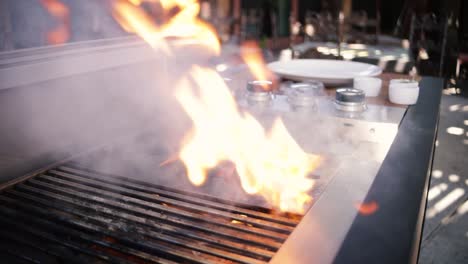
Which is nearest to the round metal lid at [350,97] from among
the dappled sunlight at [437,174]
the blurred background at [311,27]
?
the blurred background at [311,27]

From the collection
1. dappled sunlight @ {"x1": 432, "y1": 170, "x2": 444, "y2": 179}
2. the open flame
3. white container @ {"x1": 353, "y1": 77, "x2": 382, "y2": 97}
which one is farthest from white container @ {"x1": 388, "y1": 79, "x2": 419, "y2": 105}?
dappled sunlight @ {"x1": 432, "y1": 170, "x2": 444, "y2": 179}

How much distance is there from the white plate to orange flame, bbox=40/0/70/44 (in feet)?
3.49

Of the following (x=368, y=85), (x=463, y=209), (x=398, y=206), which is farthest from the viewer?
(x=463, y=209)

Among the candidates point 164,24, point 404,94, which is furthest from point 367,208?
point 164,24

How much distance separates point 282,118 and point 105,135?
837mm

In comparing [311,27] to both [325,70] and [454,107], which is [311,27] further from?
[325,70]

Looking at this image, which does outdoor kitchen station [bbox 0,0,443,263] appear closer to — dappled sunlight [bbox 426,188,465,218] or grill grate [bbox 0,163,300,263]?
grill grate [bbox 0,163,300,263]

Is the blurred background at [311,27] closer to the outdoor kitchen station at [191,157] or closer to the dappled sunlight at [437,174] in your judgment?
the outdoor kitchen station at [191,157]

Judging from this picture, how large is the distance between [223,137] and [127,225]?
0.77 meters

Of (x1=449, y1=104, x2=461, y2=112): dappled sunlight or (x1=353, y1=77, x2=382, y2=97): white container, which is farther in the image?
(x1=449, y1=104, x2=461, y2=112): dappled sunlight

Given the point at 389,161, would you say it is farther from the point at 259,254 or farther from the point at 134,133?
the point at 134,133

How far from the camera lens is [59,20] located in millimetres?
1625

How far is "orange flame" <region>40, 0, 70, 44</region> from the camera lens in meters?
1.55

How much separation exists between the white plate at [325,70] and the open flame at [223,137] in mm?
173
